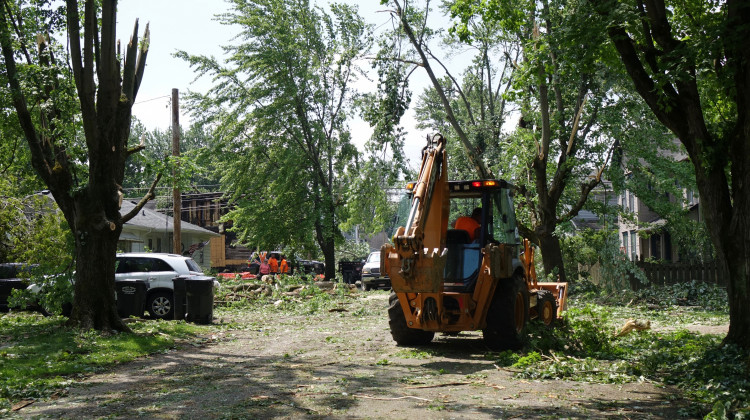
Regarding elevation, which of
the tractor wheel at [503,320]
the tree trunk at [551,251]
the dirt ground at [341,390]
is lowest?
the dirt ground at [341,390]

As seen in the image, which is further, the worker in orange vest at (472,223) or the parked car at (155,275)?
the parked car at (155,275)

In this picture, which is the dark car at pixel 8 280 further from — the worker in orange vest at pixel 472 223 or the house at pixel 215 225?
the house at pixel 215 225

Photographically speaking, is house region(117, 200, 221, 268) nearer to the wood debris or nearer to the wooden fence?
the wooden fence

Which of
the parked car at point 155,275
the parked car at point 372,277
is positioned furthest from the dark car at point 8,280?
the parked car at point 372,277

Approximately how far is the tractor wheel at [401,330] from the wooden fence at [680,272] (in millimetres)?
14364

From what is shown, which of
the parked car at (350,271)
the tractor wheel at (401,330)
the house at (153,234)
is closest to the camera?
the tractor wheel at (401,330)

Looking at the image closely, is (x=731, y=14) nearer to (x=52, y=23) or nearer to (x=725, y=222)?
(x=725, y=222)

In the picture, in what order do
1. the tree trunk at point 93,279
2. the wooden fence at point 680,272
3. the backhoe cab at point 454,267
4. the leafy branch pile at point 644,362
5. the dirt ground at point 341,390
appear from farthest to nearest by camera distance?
the wooden fence at point 680,272 < the tree trunk at point 93,279 < the backhoe cab at point 454,267 < the leafy branch pile at point 644,362 < the dirt ground at point 341,390

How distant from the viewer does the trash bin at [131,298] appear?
17656 millimetres

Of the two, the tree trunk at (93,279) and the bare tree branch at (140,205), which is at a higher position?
the bare tree branch at (140,205)

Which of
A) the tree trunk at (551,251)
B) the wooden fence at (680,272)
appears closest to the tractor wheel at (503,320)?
the tree trunk at (551,251)

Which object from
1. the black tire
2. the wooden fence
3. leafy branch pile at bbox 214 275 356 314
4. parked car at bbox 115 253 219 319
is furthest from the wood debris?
the black tire

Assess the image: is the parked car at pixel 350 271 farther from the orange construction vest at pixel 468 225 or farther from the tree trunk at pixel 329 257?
the orange construction vest at pixel 468 225

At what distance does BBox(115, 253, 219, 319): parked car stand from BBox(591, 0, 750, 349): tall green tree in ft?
40.9
